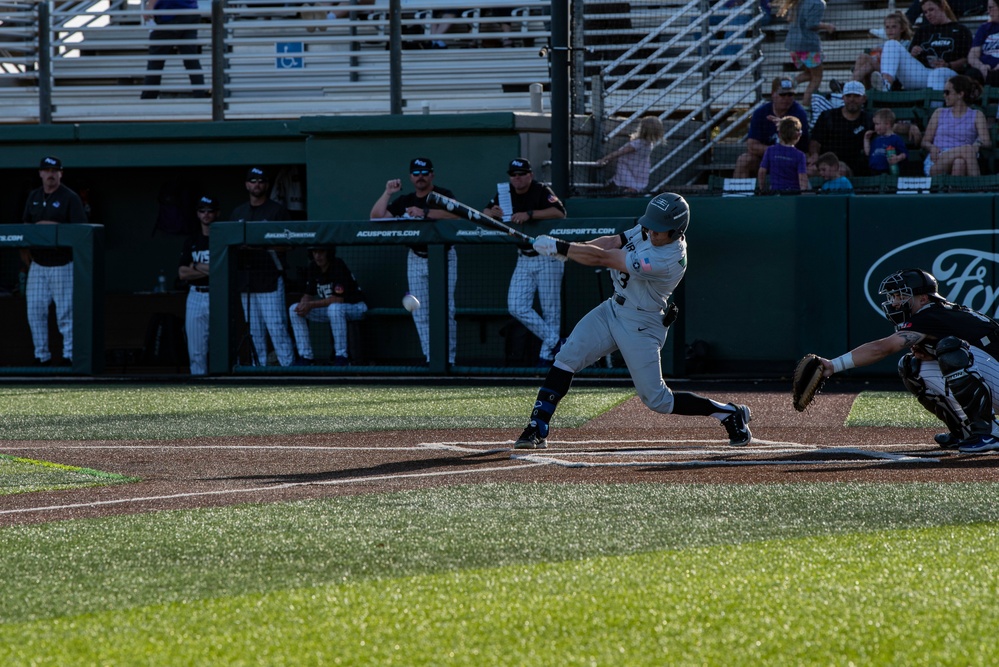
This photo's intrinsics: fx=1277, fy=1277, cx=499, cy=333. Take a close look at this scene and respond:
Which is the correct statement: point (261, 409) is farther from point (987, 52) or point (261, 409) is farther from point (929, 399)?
point (987, 52)

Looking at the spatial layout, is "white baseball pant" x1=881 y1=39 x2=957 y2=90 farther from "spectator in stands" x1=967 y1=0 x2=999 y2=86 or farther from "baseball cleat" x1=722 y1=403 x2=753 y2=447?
"baseball cleat" x1=722 y1=403 x2=753 y2=447

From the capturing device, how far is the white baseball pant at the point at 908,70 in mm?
13523

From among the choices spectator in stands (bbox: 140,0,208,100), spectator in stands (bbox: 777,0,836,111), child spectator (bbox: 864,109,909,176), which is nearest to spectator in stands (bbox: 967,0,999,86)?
child spectator (bbox: 864,109,909,176)

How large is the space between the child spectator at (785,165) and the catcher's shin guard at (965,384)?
5820 millimetres

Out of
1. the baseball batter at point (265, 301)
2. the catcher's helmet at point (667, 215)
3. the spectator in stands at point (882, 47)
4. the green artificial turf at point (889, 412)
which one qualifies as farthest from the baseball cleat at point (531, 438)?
the spectator in stands at point (882, 47)

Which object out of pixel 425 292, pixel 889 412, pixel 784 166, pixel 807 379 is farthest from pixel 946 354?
pixel 425 292

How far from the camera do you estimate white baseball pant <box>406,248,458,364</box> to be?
12.9 metres

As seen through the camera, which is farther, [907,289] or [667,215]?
[667,215]

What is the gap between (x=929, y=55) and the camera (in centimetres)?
1362

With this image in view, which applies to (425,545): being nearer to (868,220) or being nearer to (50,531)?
(50,531)

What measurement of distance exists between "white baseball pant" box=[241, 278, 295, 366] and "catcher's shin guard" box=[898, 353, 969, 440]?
7357 millimetres

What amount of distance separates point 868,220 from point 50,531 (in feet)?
30.6

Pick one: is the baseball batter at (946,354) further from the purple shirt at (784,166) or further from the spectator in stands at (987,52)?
the spectator in stands at (987,52)

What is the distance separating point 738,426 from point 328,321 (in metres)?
6.46
